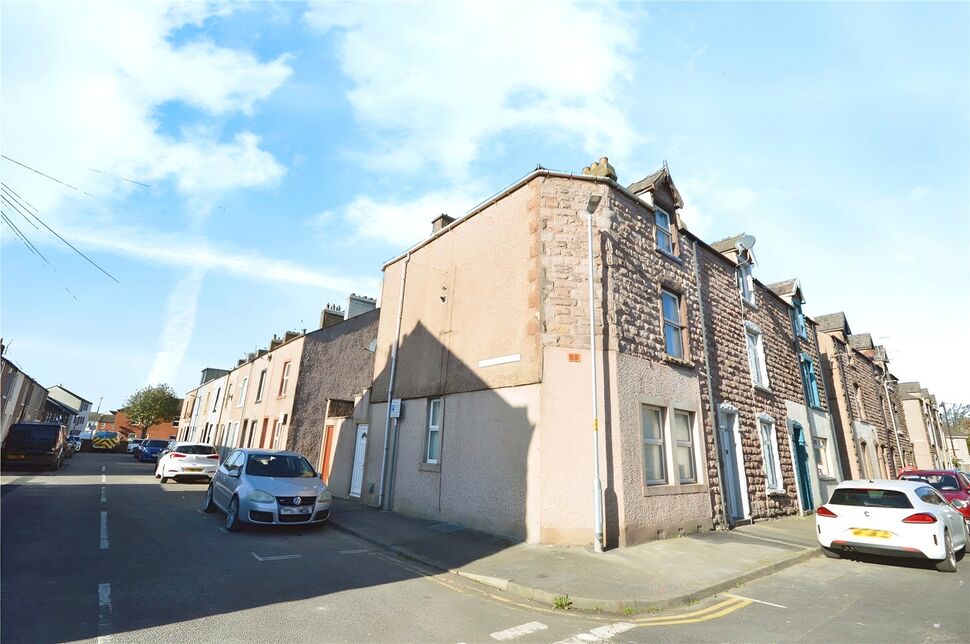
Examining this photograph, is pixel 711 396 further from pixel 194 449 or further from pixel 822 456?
pixel 194 449

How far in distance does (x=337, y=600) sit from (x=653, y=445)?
24.7 feet

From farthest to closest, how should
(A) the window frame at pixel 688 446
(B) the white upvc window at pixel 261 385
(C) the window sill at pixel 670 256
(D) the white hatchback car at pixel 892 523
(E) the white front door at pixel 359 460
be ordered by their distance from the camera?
(B) the white upvc window at pixel 261 385 < (E) the white front door at pixel 359 460 < (C) the window sill at pixel 670 256 < (A) the window frame at pixel 688 446 < (D) the white hatchback car at pixel 892 523

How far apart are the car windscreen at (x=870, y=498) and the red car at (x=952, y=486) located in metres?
5.27

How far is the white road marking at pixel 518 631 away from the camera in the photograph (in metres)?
4.88

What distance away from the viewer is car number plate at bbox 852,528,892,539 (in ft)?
27.0

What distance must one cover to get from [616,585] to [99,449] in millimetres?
56558

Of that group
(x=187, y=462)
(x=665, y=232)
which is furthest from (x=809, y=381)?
(x=187, y=462)

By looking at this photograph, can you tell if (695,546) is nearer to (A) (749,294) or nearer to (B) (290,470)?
(B) (290,470)

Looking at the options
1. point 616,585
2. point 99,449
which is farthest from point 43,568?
point 99,449

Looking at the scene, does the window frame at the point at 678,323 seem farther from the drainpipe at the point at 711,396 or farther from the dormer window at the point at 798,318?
the dormer window at the point at 798,318

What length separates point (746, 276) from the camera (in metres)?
16.9

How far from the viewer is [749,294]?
16719 millimetres

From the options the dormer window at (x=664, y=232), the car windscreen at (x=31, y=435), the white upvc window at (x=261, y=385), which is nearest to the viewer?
the dormer window at (x=664, y=232)

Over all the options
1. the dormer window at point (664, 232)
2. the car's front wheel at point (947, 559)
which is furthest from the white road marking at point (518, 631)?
the dormer window at point (664, 232)
